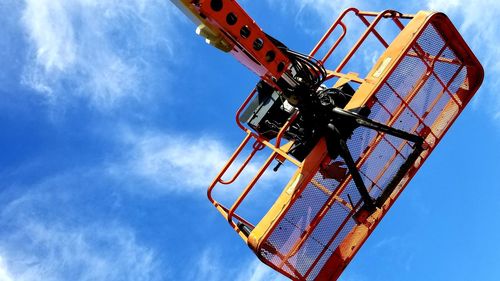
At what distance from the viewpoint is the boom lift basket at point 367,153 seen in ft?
23.1

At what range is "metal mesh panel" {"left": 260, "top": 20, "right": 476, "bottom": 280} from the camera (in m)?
7.14

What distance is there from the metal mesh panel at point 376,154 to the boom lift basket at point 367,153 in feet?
0.05

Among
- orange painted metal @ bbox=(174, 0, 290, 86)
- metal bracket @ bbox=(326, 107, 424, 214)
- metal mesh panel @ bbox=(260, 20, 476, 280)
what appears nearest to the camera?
orange painted metal @ bbox=(174, 0, 290, 86)

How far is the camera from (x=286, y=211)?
6902 mm

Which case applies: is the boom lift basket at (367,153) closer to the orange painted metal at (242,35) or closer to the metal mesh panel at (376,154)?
the metal mesh panel at (376,154)

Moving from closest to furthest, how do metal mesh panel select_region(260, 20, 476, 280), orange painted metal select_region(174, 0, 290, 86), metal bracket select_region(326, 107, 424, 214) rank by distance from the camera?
orange painted metal select_region(174, 0, 290, 86) → metal bracket select_region(326, 107, 424, 214) → metal mesh panel select_region(260, 20, 476, 280)

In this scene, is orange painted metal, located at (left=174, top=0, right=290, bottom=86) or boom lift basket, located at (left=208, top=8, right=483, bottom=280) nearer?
orange painted metal, located at (left=174, top=0, right=290, bottom=86)

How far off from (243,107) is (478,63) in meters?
3.53

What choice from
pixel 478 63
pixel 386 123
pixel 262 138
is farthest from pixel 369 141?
pixel 478 63

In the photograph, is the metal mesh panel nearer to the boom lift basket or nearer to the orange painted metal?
the boom lift basket

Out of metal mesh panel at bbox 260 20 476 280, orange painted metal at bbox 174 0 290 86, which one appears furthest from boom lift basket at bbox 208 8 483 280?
orange painted metal at bbox 174 0 290 86

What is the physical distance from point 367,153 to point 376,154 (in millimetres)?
226

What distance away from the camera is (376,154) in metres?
7.70

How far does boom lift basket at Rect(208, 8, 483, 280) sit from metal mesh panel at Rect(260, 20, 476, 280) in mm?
14
